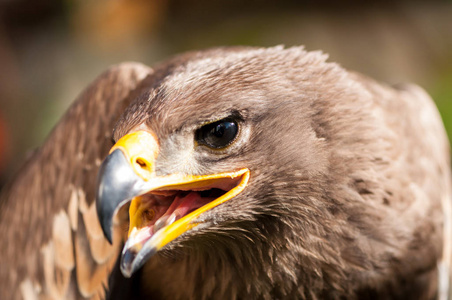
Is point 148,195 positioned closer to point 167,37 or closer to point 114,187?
point 114,187

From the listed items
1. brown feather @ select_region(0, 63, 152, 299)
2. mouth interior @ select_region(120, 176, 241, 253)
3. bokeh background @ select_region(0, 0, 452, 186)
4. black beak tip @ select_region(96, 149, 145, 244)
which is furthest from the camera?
bokeh background @ select_region(0, 0, 452, 186)

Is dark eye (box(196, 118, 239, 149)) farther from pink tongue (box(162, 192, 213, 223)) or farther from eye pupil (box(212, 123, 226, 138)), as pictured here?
pink tongue (box(162, 192, 213, 223))

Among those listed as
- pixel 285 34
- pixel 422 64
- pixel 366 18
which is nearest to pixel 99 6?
pixel 285 34

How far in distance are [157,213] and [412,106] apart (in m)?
1.57

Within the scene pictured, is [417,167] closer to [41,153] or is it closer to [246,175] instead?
[246,175]

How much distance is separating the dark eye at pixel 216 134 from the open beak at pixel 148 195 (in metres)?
0.09

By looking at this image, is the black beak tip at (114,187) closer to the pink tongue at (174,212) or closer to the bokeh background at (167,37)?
the pink tongue at (174,212)

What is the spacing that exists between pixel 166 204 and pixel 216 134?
266mm

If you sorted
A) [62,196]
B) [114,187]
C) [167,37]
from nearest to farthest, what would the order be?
[114,187] < [62,196] < [167,37]

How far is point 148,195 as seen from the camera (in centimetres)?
193

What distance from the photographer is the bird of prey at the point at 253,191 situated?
187 cm

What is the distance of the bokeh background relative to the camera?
21.9 ft

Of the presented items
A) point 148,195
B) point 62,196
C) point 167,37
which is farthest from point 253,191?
point 167,37

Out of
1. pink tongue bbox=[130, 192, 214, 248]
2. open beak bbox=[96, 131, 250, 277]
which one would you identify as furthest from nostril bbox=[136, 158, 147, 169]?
pink tongue bbox=[130, 192, 214, 248]
